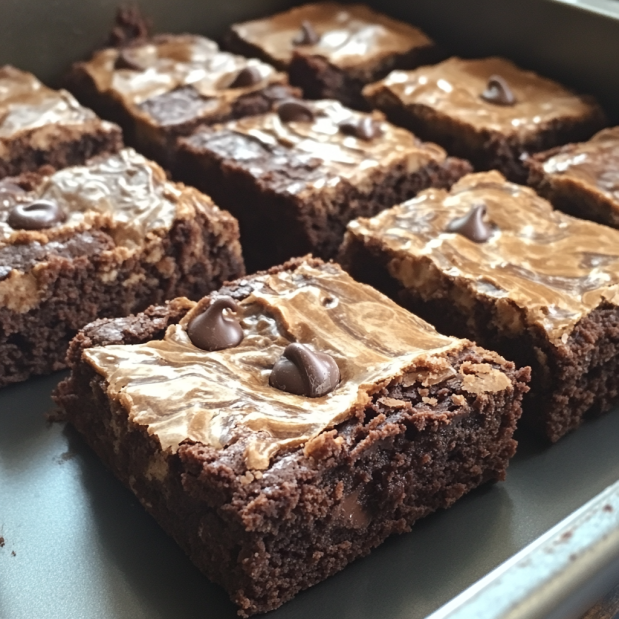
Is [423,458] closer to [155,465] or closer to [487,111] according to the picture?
[155,465]

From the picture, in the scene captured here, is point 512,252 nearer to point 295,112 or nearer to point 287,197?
point 287,197

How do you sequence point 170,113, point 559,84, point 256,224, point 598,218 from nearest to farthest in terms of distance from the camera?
1. point 598,218
2. point 256,224
3. point 170,113
4. point 559,84

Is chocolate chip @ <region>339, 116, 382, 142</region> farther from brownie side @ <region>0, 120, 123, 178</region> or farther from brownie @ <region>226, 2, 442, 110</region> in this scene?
brownie side @ <region>0, 120, 123, 178</region>

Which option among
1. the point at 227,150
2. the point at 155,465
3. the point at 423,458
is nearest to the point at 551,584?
the point at 423,458

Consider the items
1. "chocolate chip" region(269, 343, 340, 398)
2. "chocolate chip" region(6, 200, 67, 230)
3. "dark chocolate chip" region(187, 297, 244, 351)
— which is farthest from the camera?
"chocolate chip" region(6, 200, 67, 230)

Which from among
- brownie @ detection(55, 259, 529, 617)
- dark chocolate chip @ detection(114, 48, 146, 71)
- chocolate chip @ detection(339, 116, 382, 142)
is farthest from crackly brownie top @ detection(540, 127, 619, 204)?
dark chocolate chip @ detection(114, 48, 146, 71)

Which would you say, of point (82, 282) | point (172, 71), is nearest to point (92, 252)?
point (82, 282)

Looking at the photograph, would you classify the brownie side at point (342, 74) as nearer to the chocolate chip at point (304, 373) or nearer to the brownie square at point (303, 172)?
the brownie square at point (303, 172)
